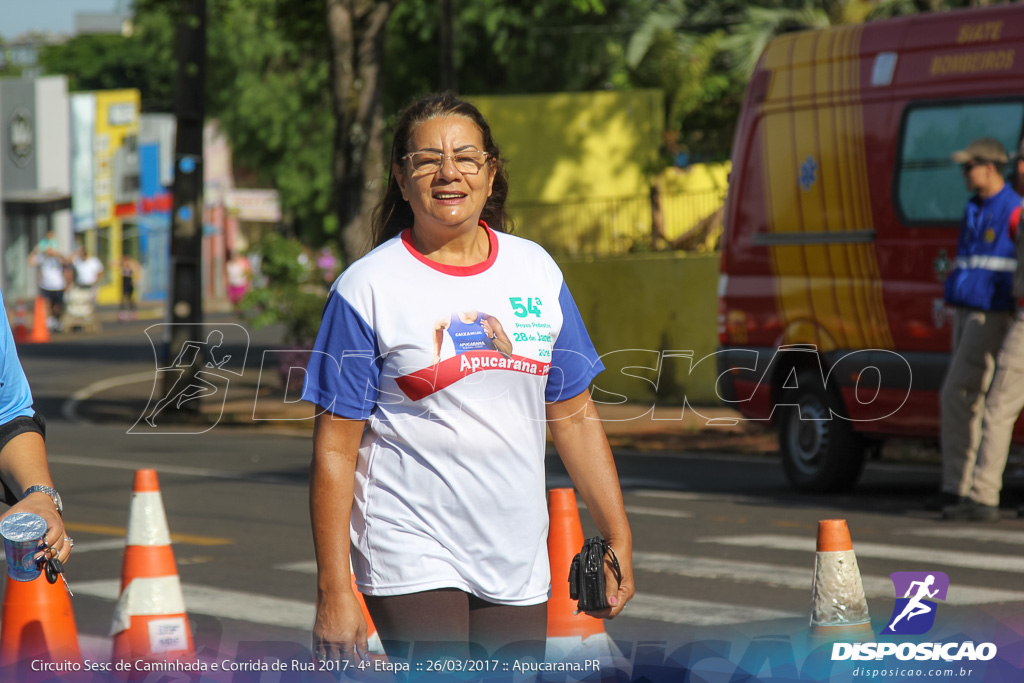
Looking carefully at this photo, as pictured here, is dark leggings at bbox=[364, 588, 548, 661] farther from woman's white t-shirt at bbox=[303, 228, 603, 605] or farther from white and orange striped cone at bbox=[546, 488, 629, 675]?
white and orange striped cone at bbox=[546, 488, 629, 675]

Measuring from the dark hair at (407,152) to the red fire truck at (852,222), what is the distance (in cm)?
645

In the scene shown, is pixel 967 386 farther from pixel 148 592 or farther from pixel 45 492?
pixel 45 492

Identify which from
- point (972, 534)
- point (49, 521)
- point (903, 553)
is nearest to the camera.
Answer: point (49, 521)

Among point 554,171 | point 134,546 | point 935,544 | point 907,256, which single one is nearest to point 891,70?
point 907,256

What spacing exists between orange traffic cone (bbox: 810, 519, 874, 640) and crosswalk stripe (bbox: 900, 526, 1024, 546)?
4.11 m

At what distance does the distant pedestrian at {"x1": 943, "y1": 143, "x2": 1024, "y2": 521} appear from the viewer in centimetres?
895

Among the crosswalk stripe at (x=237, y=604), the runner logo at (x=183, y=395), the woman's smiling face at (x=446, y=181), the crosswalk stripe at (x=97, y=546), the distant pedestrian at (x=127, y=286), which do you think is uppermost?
the woman's smiling face at (x=446, y=181)

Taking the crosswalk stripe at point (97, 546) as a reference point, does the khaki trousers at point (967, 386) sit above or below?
above

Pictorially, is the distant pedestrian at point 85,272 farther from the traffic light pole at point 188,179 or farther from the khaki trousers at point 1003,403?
the khaki trousers at point 1003,403

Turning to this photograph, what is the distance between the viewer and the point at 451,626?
3438mm

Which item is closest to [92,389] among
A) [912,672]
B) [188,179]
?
[188,179]

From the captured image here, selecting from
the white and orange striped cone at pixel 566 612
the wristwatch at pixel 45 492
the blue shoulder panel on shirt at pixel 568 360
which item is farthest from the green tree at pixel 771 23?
the wristwatch at pixel 45 492

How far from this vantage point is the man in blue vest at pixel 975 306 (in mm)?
9023

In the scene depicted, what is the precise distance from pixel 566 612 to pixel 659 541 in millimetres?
3948
